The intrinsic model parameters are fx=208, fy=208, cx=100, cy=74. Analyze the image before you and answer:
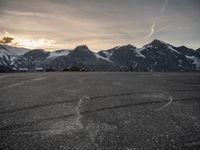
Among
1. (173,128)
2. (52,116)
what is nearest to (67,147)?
(52,116)

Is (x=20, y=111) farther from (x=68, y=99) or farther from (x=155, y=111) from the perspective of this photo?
(x=155, y=111)

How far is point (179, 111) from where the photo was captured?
26.5 ft

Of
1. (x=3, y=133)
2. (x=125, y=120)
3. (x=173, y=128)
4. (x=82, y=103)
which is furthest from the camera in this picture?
(x=82, y=103)

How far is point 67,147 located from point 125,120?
2.57 meters

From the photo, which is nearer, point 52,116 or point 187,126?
point 187,126

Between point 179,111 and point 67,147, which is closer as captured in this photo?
point 67,147

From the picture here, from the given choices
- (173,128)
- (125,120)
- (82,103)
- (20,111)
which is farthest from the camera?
(82,103)

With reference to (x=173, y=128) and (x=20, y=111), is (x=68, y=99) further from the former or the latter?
(x=173, y=128)

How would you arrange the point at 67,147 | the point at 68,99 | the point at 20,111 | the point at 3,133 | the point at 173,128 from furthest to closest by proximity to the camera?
the point at 68,99 < the point at 20,111 < the point at 173,128 < the point at 3,133 < the point at 67,147

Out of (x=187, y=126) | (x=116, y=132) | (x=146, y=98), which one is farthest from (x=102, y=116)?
(x=146, y=98)

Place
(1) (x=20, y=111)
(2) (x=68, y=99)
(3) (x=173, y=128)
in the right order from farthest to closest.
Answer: (2) (x=68, y=99) → (1) (x=20, y=111) → (3) (x=173, y=128)

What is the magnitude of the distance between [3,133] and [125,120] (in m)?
3.68

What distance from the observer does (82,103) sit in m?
9.12

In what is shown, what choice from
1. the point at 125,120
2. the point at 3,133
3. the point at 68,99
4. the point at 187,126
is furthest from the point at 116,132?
the point at 68,99
